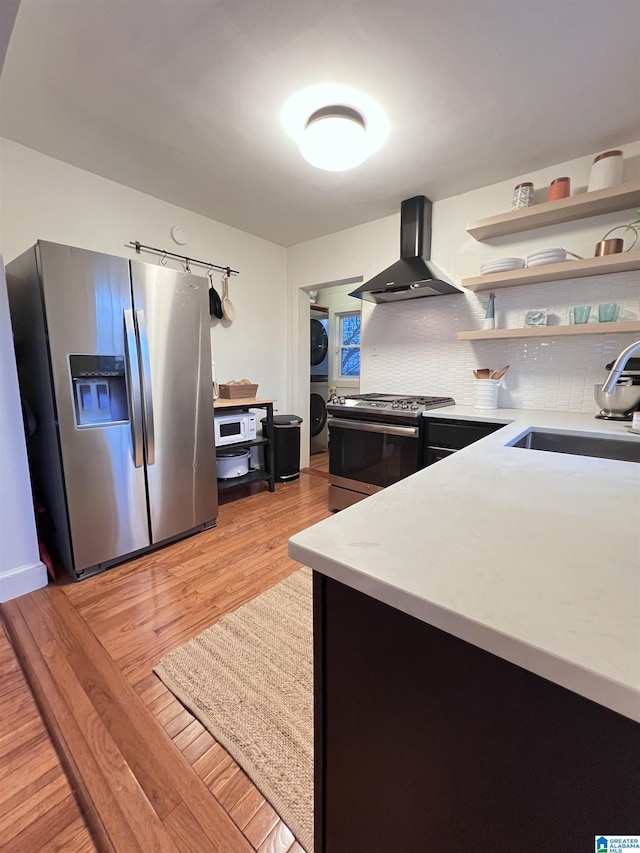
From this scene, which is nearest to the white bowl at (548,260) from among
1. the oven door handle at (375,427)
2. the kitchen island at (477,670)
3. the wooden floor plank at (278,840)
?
the oven door handle at (375,427)

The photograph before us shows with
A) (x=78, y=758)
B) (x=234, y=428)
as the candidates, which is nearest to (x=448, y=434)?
(x=234, y=428)

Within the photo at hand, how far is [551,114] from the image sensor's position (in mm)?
1797

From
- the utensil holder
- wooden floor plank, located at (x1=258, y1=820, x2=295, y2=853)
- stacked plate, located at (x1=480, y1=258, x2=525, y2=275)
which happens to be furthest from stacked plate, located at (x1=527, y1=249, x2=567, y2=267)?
wooden floor plank, located at (x1=258, y1=820, x2=295, y2=853)

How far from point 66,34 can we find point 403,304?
2.49 meters

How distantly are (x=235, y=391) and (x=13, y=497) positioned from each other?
1.68 m

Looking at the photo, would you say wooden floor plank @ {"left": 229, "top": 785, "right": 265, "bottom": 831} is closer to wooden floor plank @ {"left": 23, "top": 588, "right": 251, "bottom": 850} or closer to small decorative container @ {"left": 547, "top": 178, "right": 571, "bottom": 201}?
wooden floor plank @ {"left": 23, "top": 588, "right": 251, "bottom": 850}

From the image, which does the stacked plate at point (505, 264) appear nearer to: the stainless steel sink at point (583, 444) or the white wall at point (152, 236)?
the stainless steel sink at point (583, 444)

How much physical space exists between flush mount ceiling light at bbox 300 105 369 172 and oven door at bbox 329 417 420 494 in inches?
63.2

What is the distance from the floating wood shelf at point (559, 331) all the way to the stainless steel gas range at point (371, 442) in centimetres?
54

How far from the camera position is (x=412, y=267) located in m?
2.56

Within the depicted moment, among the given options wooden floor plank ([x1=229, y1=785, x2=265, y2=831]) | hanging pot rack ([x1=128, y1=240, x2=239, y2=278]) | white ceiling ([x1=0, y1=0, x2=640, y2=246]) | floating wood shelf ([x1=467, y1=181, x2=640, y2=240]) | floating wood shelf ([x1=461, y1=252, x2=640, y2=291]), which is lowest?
wooden floor plank ([x1=229, y1=785, x2=265, y2=831])

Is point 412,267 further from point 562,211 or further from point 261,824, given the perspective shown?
point 261,824

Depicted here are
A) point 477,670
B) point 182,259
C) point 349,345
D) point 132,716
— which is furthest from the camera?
point 349,345

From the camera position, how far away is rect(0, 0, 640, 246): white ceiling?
1312mm
